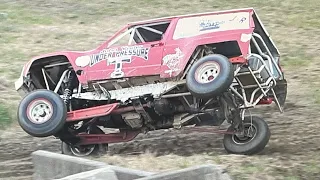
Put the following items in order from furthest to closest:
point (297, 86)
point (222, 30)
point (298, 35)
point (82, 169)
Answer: point (298, 35) → point (297, 86) → point (222, 30) → point (82, 169)

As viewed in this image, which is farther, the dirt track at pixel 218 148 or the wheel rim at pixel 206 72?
the wheel rim at pixel 206 72

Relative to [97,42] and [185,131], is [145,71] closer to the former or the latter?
[185,131]

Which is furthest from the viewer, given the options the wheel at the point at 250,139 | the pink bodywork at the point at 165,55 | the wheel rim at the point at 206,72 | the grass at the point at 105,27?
the grass at the point at 105,27

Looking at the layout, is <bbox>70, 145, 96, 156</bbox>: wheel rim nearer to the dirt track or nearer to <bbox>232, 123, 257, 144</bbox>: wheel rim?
the dirt track

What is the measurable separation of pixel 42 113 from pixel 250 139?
3106 millimetres

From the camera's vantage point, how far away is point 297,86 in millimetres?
15000

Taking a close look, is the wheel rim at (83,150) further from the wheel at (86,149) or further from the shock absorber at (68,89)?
the shock absorber at (68,89)

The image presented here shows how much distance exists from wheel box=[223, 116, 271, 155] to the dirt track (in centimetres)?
15

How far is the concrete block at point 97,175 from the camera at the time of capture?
6.05 meters

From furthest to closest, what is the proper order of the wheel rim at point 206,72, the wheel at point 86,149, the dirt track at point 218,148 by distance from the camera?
1. the wheel at point 86,149
2. the wheel rim at point 206,72
3. the dirt track at point 218,148

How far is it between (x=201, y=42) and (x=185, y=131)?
2.47 meters

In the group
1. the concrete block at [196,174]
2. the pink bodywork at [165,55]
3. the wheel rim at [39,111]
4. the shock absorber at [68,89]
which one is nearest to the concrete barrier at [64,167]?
the concrete block at [196,174]

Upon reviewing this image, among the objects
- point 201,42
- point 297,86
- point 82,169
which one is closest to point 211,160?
point 201,42

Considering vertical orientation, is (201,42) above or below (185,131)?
above
